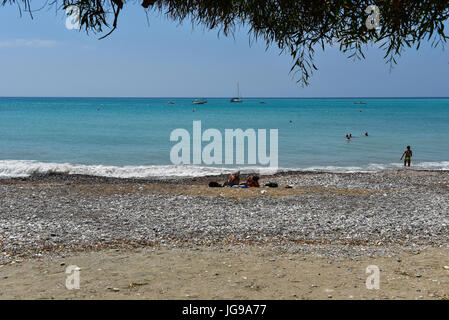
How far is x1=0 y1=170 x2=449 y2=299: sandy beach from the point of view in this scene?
668 cm

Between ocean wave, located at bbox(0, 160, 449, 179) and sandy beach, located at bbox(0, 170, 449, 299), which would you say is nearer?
sandy beach, located at bbox(0, 170, 449, 299)

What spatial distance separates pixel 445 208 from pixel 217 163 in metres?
18.3

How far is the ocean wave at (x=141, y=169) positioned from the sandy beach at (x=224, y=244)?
9.69m

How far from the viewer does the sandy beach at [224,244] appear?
6680 mm

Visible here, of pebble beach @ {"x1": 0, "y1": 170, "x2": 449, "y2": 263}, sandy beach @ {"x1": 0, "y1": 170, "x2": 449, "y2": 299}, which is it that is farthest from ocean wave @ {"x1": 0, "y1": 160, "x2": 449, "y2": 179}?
sandy beach @ {"x1": 0, "y1": 170, "x2": 449, "y2": 299}

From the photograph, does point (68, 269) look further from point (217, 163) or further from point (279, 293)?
point (217, 163)

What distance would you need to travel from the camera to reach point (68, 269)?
748cm

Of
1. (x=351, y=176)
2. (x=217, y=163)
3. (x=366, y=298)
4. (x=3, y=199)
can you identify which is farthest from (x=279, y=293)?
(x=217, y=163)

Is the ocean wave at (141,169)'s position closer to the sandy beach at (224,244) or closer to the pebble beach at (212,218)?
the pebble beach at (212,218)

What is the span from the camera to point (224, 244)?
9.33m

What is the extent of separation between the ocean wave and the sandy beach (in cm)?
969

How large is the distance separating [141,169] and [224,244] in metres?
19.6

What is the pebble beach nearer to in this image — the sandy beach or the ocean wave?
the sandy beach

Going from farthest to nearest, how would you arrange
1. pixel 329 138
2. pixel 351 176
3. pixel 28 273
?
pixel 329 138
pixel 351 176
pixel 28 273
